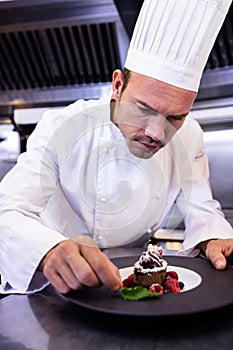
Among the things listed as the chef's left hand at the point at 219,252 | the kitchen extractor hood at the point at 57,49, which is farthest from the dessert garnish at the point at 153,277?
the kitchen extractor hood at the point at 57,49

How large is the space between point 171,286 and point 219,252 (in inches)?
9.3

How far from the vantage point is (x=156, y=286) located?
802 mm

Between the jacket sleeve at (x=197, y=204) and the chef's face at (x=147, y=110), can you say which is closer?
the chef's face at (x=147, y=110)

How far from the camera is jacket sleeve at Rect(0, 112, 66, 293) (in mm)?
911

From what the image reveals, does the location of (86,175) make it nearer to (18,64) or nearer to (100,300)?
(100,300)

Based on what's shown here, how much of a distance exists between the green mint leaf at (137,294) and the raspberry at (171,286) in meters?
0.08

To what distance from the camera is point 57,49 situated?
6.62 feet

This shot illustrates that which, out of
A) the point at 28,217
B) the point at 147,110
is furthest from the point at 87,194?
the point at 147,110

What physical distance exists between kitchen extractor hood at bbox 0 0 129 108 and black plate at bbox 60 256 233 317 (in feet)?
4.57

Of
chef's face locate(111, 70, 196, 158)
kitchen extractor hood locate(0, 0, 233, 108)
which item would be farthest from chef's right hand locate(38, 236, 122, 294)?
kitchen extractor hood locate(0, 0, 233, 108)

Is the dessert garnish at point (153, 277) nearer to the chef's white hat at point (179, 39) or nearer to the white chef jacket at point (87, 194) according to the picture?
the white chef jacket at point (87, 194)

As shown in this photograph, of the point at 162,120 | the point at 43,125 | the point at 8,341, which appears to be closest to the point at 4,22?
the point at 43,125

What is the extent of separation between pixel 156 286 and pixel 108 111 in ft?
1.57

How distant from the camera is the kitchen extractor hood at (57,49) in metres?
1.84
